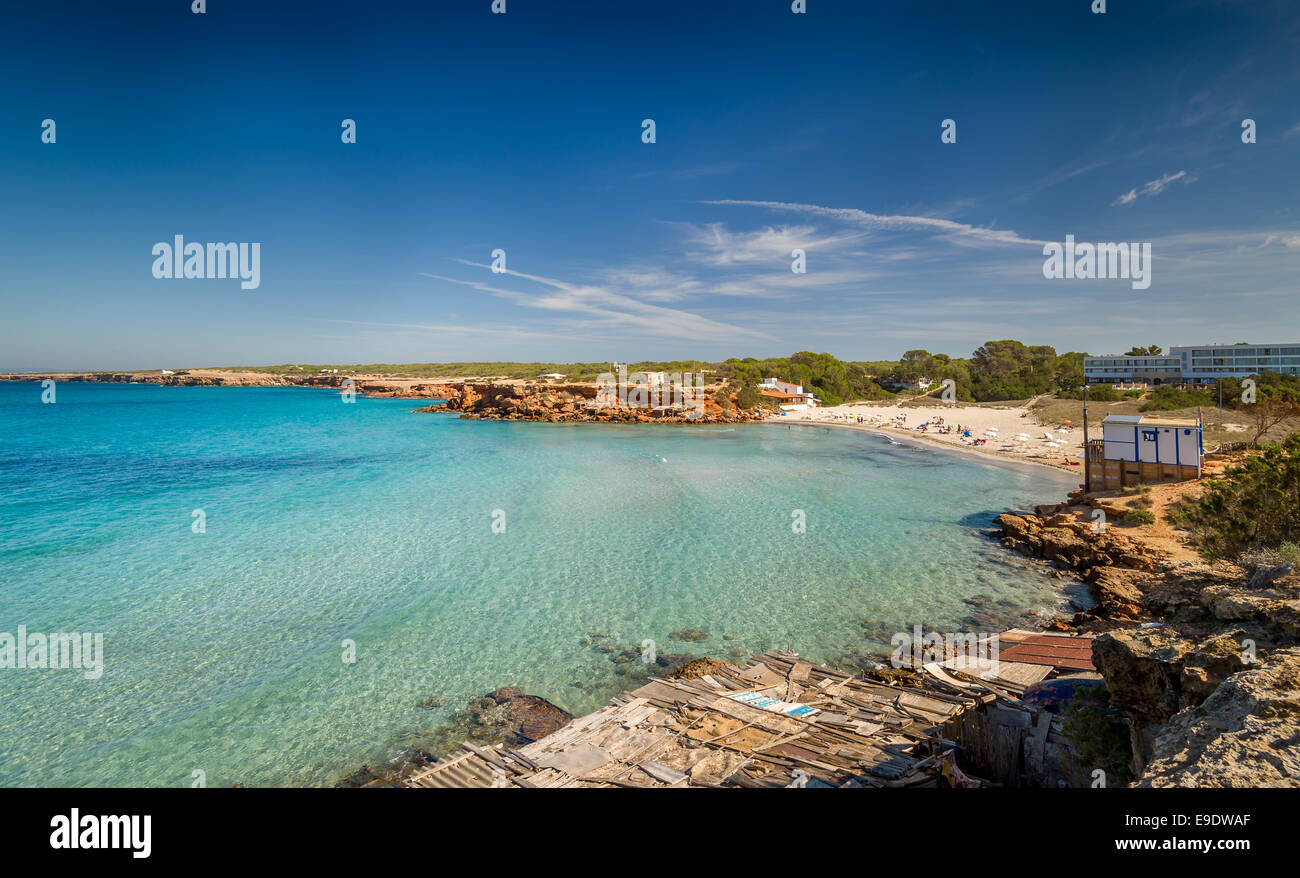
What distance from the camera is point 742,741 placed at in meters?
7.52

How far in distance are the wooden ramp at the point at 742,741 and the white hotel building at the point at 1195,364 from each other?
91.3m

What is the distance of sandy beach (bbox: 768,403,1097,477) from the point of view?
130 ft

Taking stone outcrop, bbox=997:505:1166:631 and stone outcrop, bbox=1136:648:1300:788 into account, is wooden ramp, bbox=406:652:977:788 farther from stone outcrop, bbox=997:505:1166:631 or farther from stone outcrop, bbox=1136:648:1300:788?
stone outcrop, bbox=997:505:1166:631

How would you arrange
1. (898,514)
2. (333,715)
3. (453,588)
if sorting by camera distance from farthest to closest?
1. (898,514)
2. (453,588)
3. (333,715)

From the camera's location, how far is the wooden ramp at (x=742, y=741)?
22.0ft

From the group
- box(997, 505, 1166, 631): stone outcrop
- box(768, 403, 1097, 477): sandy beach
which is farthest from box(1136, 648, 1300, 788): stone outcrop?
box(768, 403, 1097, 477): sandy beach

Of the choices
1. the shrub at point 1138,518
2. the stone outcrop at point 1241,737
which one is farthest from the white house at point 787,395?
the stone outcrop at point 1241,737

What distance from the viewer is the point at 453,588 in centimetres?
1570

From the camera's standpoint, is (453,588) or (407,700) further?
(453,588)

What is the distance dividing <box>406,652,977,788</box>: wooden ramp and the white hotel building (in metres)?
91.3
